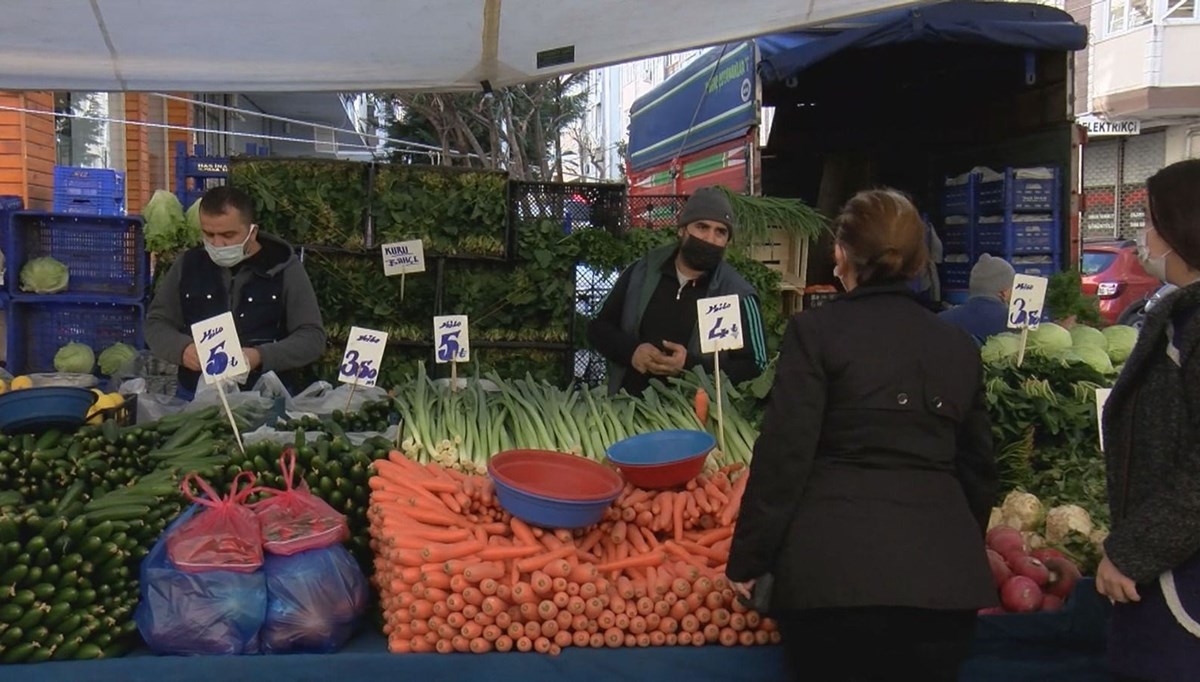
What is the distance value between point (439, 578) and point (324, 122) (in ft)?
74.7

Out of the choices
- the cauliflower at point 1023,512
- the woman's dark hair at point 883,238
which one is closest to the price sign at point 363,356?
the woman's dark hair at point 883,238

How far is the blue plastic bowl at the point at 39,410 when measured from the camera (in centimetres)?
304

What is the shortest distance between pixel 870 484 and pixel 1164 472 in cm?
64

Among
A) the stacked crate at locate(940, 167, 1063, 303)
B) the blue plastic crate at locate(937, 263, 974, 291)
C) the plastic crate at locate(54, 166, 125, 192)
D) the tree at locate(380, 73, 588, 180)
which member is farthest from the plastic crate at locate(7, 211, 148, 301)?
the tree at locate(380, 73, 588, 180)

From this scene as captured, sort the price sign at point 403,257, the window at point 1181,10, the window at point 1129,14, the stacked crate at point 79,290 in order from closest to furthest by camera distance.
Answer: the price sign at point 403,257 < the stacked crate at point 79,290 < the window at point 1181,10 < the window at point 1129,14

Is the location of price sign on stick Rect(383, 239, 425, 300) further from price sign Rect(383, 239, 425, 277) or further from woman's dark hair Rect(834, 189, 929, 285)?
woman's dark hair Rect(834, 189, 929, 285)

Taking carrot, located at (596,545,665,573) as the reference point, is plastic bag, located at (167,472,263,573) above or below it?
above

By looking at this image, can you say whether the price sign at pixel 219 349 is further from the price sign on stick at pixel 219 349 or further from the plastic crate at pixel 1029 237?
the plastic crate at pixel 1029 237

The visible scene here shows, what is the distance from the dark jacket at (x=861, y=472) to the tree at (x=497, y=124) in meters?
13.0

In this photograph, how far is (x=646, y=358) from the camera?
4367 mm

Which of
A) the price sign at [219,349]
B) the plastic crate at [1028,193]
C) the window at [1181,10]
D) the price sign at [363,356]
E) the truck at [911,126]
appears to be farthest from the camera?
the window at [1181,10]

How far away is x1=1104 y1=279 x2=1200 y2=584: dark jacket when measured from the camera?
209 centimetres

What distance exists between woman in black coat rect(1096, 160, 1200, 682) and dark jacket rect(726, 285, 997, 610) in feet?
1.01

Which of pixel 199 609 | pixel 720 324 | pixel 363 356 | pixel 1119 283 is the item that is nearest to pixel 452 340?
pixel 363 356
